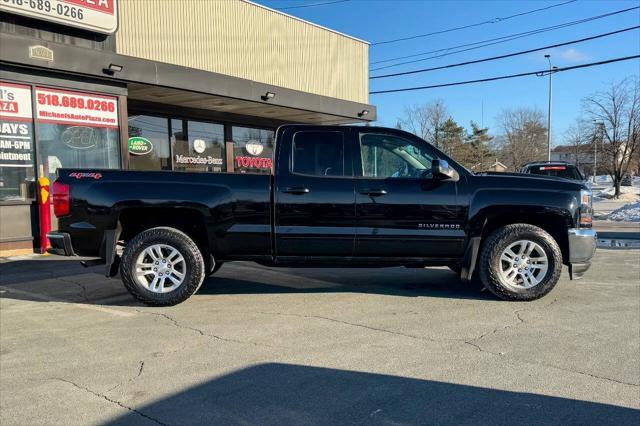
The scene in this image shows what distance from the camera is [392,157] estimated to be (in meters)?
6.02

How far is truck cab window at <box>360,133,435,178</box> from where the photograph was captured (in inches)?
234

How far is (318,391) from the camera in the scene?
140 inches

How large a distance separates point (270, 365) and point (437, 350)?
4.62 feet

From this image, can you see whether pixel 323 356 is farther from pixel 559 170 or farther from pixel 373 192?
pixel 559 170

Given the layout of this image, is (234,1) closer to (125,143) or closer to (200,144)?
(200,144)

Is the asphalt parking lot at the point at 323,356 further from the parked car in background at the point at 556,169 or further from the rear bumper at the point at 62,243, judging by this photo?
the parked car in background at the point at 556,169

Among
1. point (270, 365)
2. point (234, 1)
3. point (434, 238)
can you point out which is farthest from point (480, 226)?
point (234, 1)

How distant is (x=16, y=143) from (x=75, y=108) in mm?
1449

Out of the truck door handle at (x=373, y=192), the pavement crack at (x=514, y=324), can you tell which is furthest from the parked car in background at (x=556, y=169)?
the truck door handle at (x=373, y=192)

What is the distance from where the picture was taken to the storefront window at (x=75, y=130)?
426 inches

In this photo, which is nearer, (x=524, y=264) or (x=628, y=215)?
(x=524, y=264)

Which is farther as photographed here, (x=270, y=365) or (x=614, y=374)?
(x=270, y=365)

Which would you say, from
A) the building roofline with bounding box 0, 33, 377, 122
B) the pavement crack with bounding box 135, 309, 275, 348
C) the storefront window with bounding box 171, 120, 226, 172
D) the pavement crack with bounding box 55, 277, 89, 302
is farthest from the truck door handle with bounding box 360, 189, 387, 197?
the storefront window with bounding box 171, 120, 226, 172

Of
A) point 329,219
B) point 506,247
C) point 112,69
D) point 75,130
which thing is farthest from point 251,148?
point 506,247
